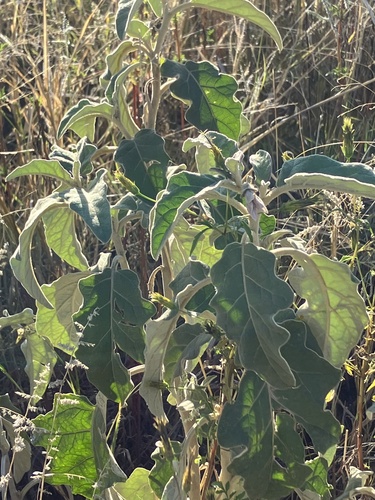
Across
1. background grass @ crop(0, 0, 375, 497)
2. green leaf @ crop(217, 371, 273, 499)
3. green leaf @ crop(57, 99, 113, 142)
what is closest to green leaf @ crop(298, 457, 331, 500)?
green leaf @ crop(217, 371, 273, 499)

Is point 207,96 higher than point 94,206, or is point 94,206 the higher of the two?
point 207,96

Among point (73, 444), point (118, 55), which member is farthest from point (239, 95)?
point (73, 444)

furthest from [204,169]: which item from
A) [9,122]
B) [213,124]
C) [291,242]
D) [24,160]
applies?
[9,122]

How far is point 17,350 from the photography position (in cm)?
232

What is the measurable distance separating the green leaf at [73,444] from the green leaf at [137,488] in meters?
0.06

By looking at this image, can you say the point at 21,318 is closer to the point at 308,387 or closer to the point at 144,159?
the point at 144,159

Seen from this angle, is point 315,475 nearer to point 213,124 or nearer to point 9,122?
point 213,124

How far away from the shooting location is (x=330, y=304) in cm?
135

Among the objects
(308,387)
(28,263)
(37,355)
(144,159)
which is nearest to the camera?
(308,387)

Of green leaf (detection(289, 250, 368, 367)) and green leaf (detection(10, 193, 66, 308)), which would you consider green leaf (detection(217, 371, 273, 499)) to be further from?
green leaf (detection(10, 193, 66, 308))

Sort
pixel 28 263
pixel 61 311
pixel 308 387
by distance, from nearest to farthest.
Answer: pixel 308 387, pixel 28 263, pixel 61 311

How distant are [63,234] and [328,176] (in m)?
0.58

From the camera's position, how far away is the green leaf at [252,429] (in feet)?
4.19

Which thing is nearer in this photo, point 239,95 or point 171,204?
point 171,204
